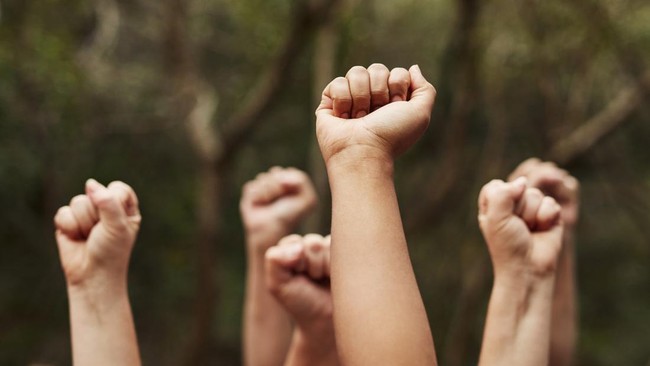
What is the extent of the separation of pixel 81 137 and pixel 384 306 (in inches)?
159

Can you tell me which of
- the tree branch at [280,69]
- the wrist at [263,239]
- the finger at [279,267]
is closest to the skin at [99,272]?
the finger at [279,267]

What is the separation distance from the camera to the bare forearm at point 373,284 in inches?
44.7

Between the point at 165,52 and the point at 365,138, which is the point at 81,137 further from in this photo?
the point at 365,138

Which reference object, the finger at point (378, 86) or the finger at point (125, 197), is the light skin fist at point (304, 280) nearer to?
the finger at point (125, 197)

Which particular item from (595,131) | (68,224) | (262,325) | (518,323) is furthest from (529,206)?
(595,131)

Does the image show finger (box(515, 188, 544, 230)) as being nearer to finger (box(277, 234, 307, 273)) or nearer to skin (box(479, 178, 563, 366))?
skin (box(479, 178, 563, 366))

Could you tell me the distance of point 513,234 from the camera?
1.43 metres

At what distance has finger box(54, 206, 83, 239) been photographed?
1.48 m

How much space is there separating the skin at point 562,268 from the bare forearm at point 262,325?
2.34 ft

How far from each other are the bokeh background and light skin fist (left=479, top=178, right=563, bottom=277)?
2422 mm

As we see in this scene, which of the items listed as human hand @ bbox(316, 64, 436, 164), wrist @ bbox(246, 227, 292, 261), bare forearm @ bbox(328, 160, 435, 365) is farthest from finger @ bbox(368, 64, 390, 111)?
wrist @ bbox(246, 227, 292, 261)

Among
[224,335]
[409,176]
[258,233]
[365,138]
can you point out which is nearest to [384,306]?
[365,138]

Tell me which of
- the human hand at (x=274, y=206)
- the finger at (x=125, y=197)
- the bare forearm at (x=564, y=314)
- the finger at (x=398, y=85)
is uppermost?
the human hand at (x=274, y=206)

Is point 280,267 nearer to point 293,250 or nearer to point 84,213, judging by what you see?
point 293,250
